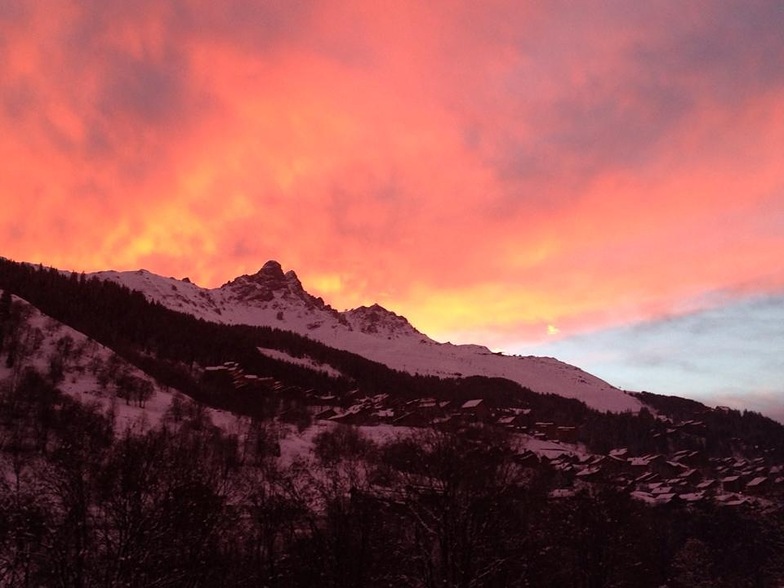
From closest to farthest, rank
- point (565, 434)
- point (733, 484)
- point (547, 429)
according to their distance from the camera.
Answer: point (733, 484) → point (547, 429) → point (565, 434)

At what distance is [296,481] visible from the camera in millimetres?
64875

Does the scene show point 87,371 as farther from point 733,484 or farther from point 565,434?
point 733,484

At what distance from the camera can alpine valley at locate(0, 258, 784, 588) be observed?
87.4 feet

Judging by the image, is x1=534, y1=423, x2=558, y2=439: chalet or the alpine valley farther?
x1=534, y1=423, x2=558, y2=439: chalet

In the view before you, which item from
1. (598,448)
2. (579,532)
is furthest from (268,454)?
(598,448)

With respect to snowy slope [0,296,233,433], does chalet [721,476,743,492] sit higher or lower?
lower

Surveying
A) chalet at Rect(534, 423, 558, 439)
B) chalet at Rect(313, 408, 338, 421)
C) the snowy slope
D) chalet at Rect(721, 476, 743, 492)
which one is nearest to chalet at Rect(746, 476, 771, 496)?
chalet at Rect(721, 476, 743, 492)

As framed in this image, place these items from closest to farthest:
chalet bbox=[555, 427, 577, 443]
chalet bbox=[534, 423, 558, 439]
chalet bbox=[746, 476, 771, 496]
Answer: chalet bbox=[746, 476, 771, 496], chalet bbox=[534, 423, 558, 439], chalet bbox=[555, 427, 577, 443]

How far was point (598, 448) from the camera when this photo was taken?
17425cm

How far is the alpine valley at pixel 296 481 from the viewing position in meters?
26.6

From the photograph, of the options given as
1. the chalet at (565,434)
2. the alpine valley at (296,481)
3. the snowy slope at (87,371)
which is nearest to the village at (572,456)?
the chalet at (565,434)

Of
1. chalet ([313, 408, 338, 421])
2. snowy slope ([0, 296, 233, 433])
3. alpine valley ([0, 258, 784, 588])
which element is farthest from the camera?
chalet ([313, 408, 338, 421])

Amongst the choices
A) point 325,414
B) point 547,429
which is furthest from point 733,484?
point 325,414

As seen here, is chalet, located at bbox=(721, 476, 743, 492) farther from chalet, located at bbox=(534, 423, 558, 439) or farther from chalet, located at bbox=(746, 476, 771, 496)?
chalet, located at bbox=(534, 423, 558, 439)
